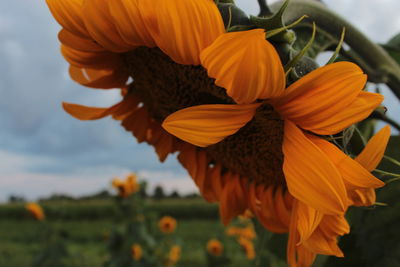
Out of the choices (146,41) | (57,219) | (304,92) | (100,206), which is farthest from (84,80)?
(100,206)

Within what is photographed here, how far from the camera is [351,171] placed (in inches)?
19.3

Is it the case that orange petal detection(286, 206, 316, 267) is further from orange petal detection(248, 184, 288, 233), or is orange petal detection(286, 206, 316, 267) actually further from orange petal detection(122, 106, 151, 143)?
orange petal detection(122, 106, 151, 143)

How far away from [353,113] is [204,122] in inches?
5.8

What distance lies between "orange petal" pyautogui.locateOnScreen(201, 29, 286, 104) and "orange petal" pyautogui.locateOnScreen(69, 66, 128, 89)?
0.29m

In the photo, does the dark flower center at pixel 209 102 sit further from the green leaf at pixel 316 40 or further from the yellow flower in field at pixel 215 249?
the yellow flower in field at pixel 215 249

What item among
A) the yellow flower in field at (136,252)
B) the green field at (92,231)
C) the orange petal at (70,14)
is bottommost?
the green field at (92,231)

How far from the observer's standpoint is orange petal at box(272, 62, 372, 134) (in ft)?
1.52

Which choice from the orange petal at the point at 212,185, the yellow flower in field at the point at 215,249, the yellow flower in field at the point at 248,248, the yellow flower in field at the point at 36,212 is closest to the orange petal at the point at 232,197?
the orange petal at the point at 212,185

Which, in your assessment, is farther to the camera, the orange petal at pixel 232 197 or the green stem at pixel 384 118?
the orange petal at pixel 232 197

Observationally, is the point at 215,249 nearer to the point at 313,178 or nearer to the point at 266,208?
the point at 266,208

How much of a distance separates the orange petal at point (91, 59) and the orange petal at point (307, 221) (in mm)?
338

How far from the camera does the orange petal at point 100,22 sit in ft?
1.70

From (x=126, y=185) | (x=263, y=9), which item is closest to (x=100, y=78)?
(x=263, y=9)

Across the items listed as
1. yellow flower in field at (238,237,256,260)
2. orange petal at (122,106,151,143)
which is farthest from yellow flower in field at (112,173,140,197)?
orange petal at (122,106,151,143)
